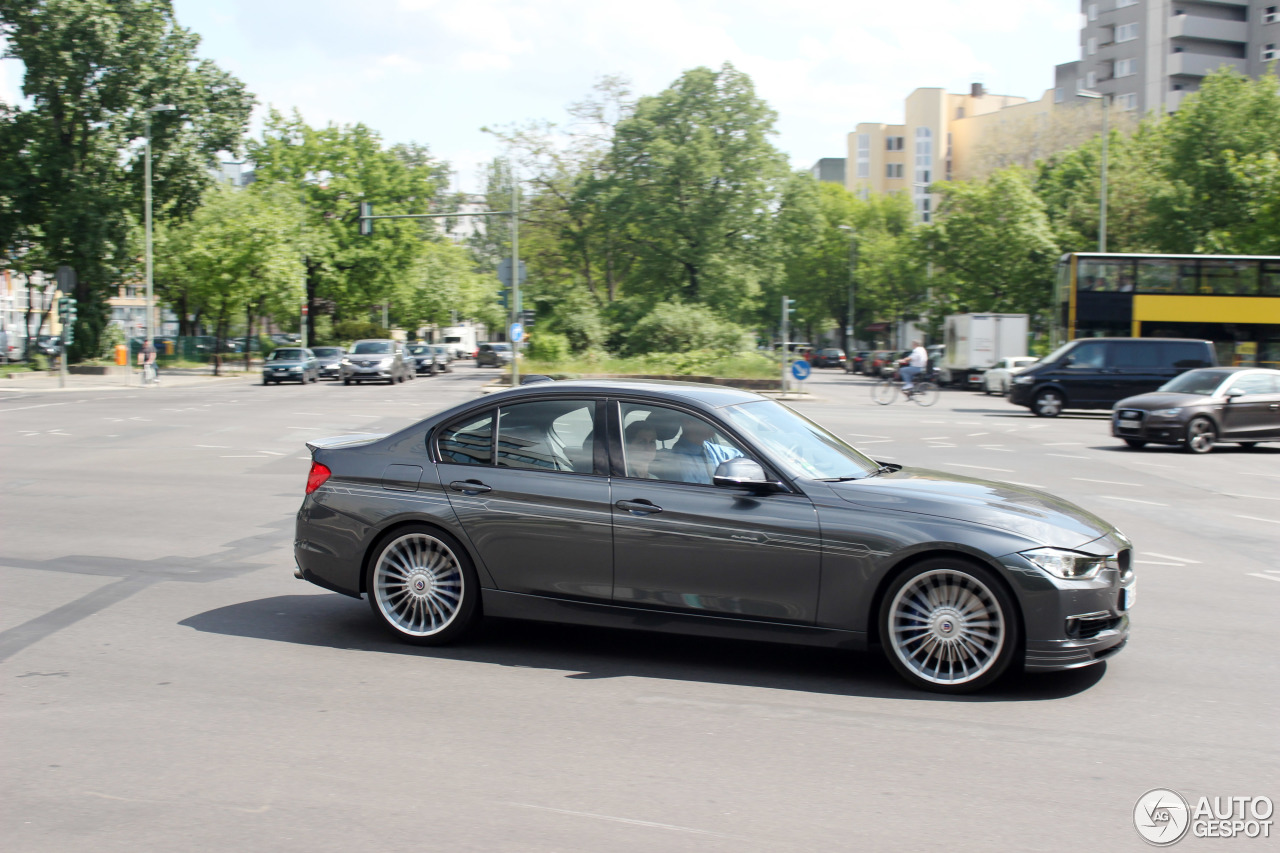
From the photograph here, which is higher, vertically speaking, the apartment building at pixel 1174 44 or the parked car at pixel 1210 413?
the apartment building at pixel 1174 44

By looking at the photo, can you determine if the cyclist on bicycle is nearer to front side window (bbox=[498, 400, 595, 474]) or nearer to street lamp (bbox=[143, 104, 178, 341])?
street lamp (bbox=[143, 104, 178, 341])

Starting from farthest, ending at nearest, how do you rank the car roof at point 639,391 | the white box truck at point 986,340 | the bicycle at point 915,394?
the white box truck at point 986,340, the bicycle at point 915,394, the car roof at point 639,391

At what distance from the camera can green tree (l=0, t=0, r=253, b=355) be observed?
42.3 metres

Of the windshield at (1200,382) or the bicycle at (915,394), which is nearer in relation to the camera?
the windshield at (1200,382)

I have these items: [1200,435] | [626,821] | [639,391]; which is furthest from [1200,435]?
[626,821]

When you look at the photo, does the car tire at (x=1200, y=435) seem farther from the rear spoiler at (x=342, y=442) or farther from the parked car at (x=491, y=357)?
the parked car at (x=491, y=357)

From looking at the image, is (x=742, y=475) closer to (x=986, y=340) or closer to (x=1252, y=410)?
(x=1252, y=410)

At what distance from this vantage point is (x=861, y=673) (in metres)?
5.58

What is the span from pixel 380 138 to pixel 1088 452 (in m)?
52.1

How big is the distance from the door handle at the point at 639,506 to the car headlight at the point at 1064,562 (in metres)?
1.74

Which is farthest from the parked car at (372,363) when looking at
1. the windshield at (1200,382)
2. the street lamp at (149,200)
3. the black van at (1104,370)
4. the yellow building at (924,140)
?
the yellow building at (924,140)

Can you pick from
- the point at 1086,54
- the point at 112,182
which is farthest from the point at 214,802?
the point at 1086,54

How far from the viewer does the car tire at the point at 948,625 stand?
5.07 m

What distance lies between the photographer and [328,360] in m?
49.9
